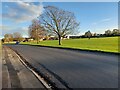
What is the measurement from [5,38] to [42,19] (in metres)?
109

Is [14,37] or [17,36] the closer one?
[17,36]

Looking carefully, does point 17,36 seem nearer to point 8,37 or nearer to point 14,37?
point 14,37

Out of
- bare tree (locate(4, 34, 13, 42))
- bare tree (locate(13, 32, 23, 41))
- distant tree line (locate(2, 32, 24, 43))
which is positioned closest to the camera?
bare tree (locate(4, 34, 13, 42))

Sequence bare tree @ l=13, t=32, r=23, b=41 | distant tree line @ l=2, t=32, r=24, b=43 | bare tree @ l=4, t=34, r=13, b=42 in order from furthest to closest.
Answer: bare tree @ l=13, t=32, r=23, b=41, distant tree line @ l=2, t=32, r=24, b=43, bare tree @ l=4, t=34, r=13, b=42

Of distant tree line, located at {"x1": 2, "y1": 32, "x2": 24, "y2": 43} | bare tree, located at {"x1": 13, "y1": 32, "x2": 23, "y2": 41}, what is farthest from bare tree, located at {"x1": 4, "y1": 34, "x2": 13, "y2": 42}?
bare tree, located at {"x1": 13, "y1": 32, "x2": 23, "y2": 41}

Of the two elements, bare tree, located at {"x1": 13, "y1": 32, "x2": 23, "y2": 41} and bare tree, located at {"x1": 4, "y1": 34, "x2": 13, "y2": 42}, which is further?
bare tree, located at {"x1": 13, "y1": 32, "x2": 23, "y2": 41}

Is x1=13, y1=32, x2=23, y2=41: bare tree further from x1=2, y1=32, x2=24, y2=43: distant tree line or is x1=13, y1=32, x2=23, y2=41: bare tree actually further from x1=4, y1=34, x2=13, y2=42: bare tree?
x1=4, y1=34, x2=13, y2=42: bare tree

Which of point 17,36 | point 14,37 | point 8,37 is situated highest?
point 17,36

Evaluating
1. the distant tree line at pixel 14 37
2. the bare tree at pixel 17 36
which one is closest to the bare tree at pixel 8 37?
the distant tree line at pixel 14 37

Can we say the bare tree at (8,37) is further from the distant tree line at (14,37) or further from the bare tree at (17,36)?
the bare tree at (17,36)

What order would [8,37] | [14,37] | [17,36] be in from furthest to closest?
1. [14,37]
2. [8,37]
3. [17,36]

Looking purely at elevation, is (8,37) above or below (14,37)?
above

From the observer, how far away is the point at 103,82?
7891 mm

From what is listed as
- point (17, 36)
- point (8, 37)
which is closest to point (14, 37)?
point (17, 36)
